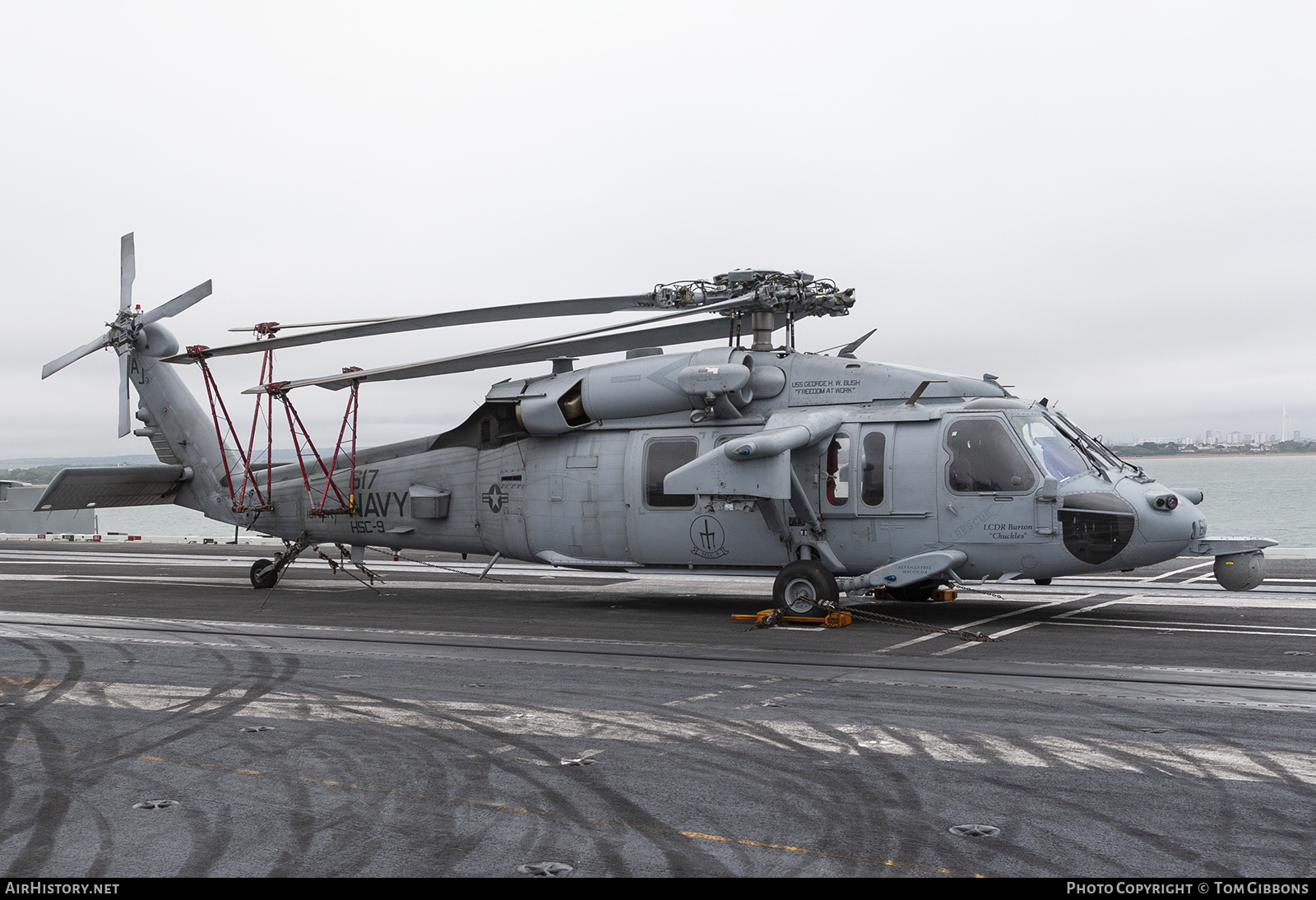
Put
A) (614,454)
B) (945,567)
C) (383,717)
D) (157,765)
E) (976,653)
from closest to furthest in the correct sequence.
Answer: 1. (157,765)
2. (383,717)
3. (976,653)
4. (945,567)
5. (614,454)

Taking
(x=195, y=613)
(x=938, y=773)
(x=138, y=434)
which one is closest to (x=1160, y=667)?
(x=938, y=773)

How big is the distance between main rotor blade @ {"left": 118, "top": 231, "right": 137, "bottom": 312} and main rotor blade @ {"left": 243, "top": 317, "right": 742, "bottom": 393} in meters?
6.10

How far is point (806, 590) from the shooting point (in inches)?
595

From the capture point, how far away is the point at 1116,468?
49.4 ft

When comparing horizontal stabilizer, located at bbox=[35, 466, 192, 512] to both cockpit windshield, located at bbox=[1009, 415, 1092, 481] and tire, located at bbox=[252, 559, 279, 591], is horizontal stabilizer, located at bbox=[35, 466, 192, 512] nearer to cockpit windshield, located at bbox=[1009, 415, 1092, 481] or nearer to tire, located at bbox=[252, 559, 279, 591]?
tire, located at bbox=[252, 559, 279, 591]

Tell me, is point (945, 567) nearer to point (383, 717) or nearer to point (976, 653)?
point (976, 653)

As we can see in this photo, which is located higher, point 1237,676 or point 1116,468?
point 1116,468

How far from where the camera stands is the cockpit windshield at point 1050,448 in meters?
14.4

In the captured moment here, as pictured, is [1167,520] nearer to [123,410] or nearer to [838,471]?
Answer: [838,471]

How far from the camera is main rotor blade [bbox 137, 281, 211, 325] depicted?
20047 mm

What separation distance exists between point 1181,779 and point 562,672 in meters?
6.20

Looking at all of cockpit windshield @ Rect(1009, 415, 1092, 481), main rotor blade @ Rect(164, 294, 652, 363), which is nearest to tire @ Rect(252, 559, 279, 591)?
main rotor blade @ Rect(164, 294, 652, 363)

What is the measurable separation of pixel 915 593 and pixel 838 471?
2.91 meters
